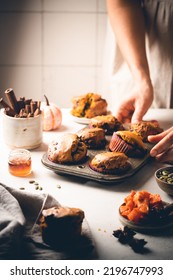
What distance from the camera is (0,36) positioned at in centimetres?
346

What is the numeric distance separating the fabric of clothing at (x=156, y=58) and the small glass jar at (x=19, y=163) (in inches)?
43.9

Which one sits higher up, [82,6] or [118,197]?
[82,6]

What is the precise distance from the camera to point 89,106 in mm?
2154

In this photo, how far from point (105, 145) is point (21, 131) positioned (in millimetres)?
336

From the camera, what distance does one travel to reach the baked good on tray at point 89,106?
6.97 ft

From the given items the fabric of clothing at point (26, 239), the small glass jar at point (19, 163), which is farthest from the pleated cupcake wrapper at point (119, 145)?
the fabric of clothing at point (26, 239)

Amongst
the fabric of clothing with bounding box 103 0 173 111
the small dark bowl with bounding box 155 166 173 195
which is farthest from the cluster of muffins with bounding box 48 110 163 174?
the fabric of clothing with bounding box 103 0 173 111

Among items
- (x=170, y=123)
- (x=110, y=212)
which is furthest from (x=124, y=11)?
(x=110, y=212)

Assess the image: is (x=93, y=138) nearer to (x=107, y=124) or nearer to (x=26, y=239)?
(x=107, y=124)

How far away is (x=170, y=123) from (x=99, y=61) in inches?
61.2

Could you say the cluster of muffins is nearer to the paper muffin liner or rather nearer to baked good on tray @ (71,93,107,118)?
the paper muffin liner

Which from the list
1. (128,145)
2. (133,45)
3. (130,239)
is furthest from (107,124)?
(130,239)

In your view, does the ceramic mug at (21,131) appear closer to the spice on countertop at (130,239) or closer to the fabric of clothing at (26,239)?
the fabric of clothing at (26,239)
